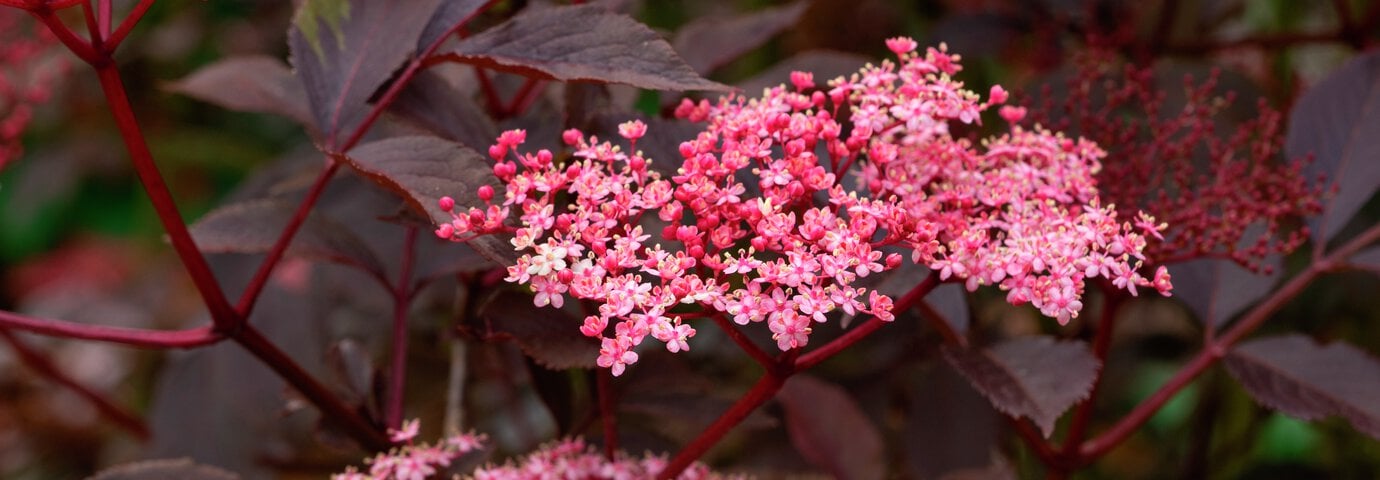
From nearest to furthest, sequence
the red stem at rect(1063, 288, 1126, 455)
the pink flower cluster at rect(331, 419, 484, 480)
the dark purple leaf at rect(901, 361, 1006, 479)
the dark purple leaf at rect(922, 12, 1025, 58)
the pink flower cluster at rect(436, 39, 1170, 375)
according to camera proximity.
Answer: the pink flower cluster at rect(436, 39, 1170, 375) < the pink flower cluster at rect(331, 419, 484, 480) < the red stem at rect(1063, 288, 1126, 455) < the dark purple leaf at rect(901, 361, 1006, 479) < the dark purple leaf at rect(922, 12, 1025, 58)

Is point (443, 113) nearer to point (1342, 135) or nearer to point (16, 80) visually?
point (1342, 135)

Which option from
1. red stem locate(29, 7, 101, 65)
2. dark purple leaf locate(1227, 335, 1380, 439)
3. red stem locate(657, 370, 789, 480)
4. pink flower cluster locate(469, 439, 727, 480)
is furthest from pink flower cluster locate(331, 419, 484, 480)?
dark purple leaf locate(1227, 335, 1380, 439)

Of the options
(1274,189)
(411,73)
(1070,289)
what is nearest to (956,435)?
(1274,189)

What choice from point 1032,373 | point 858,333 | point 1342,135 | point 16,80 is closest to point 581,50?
point 858,333

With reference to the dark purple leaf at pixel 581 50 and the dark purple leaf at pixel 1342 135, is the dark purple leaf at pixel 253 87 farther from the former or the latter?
the dark purple leaf at pixel 1342 135

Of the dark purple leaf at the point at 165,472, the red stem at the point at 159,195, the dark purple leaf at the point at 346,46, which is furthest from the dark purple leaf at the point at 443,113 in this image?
the dark purple leaf at the point at 165,472

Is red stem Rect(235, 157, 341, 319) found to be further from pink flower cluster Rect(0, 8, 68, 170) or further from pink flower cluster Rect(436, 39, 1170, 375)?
pink flower cluster Rect(0, 8, 68, 170)

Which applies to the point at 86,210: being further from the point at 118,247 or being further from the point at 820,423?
the point at 820,423
